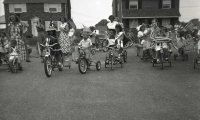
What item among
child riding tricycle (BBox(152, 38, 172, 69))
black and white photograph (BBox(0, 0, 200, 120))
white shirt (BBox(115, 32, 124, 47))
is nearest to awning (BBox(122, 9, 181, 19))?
black and white photograph (BBox(0, 0, 200, 120))

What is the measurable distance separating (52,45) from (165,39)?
14.9ft

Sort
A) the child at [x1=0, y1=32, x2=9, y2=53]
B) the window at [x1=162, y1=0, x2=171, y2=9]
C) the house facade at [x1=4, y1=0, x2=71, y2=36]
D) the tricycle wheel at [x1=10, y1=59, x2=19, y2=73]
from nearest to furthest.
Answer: the tricycle wheel at [x1=10, y1=59, x2=19, y2=73] < the child at [x1=0, y1=32, x2=9, y2=53] < the window at [x1=162, y1=0, x2=171, y2=9] < the house facade at [x1=4, y1=0, x2=71, y2=36]

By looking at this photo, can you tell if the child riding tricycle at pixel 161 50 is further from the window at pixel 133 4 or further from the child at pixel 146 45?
the window at pixel 133 4

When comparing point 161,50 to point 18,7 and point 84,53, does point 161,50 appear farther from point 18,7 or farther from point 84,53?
point 18,7

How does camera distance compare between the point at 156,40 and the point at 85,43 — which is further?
the point at 156,40

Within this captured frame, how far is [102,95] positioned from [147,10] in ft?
143

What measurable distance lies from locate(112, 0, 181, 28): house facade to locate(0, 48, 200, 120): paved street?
37831 mm

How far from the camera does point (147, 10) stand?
51.2 metres

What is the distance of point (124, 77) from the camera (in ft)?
40.0

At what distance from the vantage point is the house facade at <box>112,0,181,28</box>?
50750 mm

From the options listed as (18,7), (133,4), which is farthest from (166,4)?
(18,7)

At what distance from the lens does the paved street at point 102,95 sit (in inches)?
282

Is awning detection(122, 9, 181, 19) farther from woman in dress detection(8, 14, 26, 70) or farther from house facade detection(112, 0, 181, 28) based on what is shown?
woman in dress detection(8, 14, 26, 70)

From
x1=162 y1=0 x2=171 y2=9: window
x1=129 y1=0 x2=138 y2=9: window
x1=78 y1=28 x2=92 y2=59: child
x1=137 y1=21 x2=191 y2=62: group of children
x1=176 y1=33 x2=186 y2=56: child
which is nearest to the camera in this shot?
x1=78 y1=28 x2=92 y2=59: child
